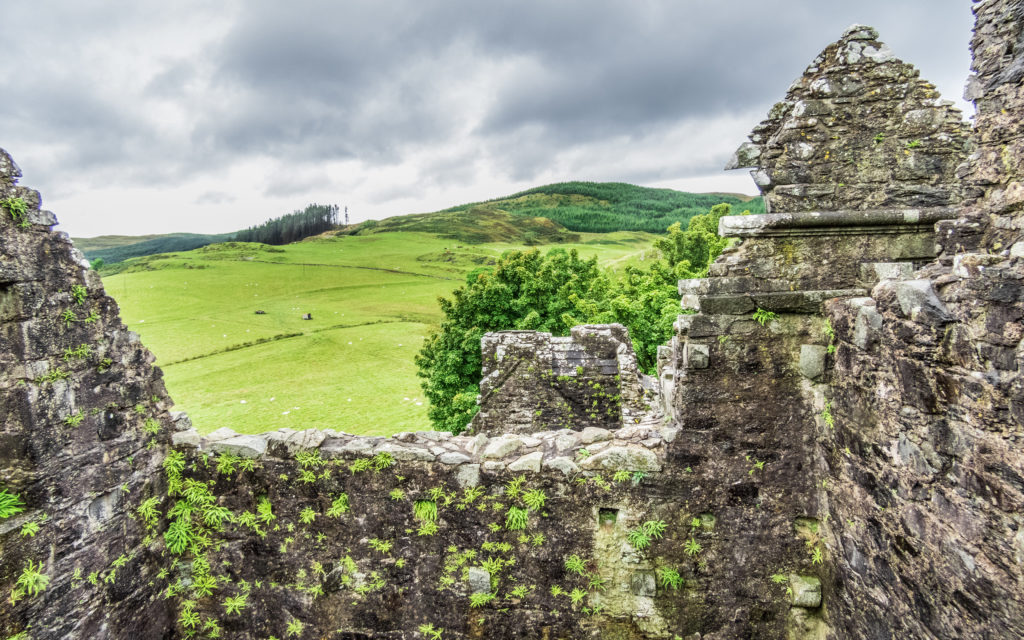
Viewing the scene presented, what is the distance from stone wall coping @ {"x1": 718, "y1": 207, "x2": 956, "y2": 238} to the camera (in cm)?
439

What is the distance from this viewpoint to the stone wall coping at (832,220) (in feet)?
14.4

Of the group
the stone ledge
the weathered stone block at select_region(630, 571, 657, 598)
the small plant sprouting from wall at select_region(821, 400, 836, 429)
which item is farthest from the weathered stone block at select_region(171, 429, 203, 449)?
the small plant sprouting from wall at select_region(821, 400, 836, 429)

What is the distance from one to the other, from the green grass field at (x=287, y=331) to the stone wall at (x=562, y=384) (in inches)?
527

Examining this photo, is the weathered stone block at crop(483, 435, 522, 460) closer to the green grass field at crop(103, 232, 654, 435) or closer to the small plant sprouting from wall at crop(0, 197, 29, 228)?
the small plant sprouting from wall at crop(0, 197, 29, 228)

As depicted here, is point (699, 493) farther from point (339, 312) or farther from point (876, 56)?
point (339, 312)

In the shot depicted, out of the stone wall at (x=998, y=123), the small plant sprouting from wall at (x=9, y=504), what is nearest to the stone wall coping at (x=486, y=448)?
the small plant sprouting from wall at (x=9, y=504)

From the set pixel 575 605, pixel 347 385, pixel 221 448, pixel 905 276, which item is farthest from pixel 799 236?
pixel 347 385

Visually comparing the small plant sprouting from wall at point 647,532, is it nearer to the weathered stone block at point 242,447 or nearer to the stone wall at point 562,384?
the weathered stone block at point 242,447

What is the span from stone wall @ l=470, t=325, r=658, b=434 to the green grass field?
13.4 meters

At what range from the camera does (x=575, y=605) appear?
487cm

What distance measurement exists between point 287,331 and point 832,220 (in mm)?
39635

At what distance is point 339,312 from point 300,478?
4299 centimetres

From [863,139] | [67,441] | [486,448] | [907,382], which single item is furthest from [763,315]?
[67,441]

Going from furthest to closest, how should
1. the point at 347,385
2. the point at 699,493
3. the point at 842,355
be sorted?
1. the point at 347,385
2. the point at 699,493
3. the point at 842,355
